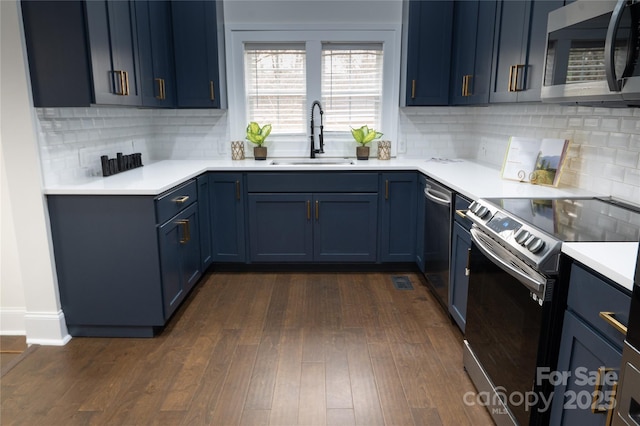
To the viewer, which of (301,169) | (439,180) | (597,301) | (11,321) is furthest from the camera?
(301,169)

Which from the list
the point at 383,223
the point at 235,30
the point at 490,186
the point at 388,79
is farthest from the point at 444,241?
the point at 235,30

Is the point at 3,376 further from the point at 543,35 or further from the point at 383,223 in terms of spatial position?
the point at 543,35

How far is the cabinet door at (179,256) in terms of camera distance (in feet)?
8.77

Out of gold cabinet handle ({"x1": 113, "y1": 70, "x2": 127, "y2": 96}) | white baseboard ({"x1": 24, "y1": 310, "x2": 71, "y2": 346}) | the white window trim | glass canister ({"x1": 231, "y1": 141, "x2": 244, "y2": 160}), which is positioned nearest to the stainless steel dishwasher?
the white window trim

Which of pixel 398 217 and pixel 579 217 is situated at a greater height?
pixel 579 217

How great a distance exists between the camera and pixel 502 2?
270cm

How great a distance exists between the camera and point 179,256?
2.92m

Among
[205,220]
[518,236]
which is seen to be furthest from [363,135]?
[518,236]

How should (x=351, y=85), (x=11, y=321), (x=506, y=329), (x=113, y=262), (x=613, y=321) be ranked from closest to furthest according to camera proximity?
(x=613, y=321) < (x=506, y=329) < (x=113, y=262) < (x=11, y=321) < (x=351, y=85)

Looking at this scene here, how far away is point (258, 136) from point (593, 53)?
8.86ft

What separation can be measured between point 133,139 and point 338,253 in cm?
190

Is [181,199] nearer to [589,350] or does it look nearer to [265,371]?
[265,371]

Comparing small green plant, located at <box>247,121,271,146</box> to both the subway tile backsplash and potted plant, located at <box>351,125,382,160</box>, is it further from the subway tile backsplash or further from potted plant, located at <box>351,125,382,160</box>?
potted plant, located at <box>351,125,382,160</box>

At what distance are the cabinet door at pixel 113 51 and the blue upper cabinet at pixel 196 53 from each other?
2.43ft
